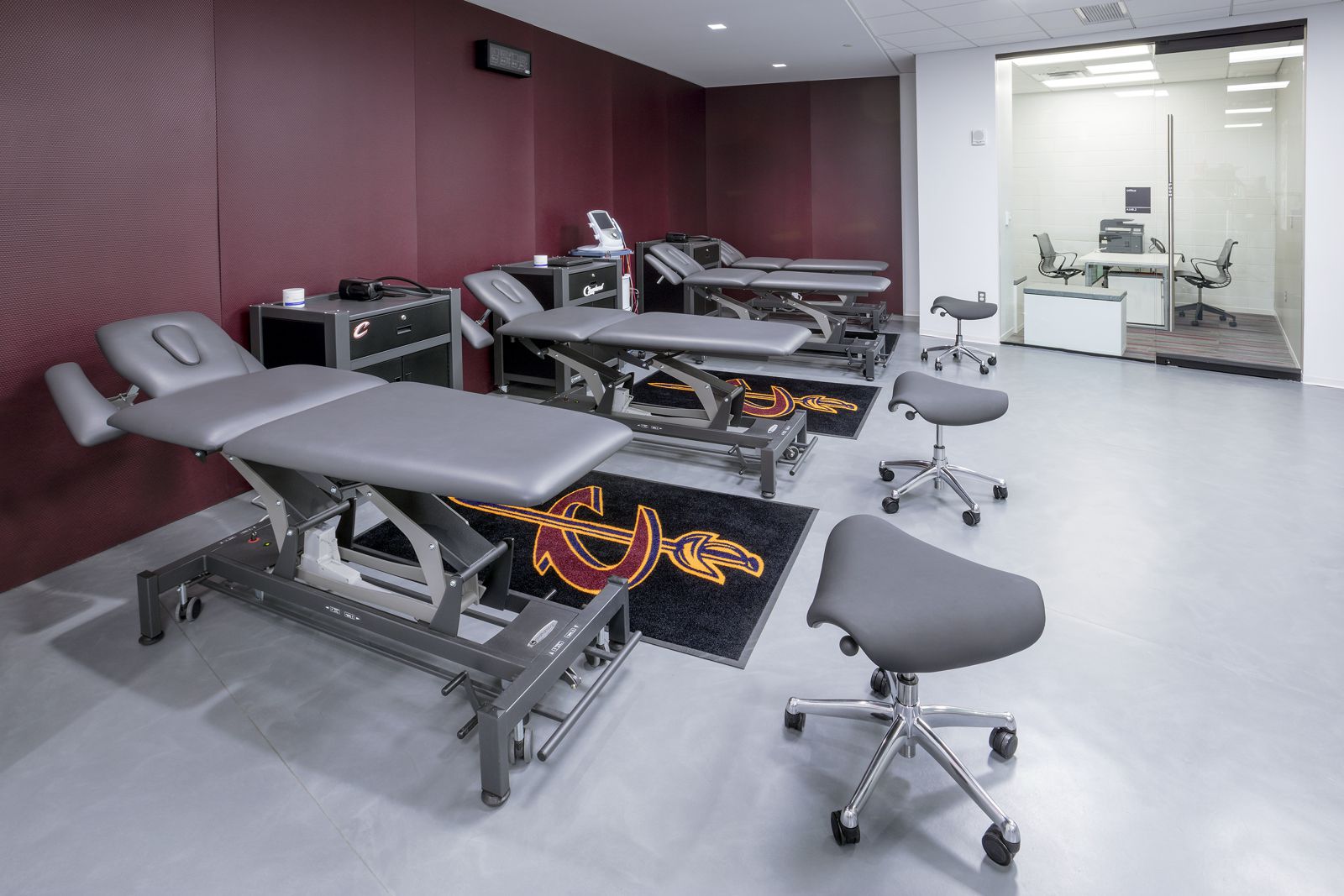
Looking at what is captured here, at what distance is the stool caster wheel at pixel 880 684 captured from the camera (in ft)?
7.03

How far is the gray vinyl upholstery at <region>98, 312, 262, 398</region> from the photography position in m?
2.60

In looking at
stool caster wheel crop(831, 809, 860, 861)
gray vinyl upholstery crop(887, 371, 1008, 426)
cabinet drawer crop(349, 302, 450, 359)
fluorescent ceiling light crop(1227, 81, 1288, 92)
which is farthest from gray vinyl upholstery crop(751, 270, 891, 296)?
stool caster wheel crop(831, 809, 860, 861)

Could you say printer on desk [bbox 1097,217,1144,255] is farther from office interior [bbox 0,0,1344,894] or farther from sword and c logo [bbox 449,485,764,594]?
sword and c logo [bbox 449,485,764,594]

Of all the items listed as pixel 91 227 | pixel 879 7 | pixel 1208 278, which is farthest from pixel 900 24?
pixel 91 227

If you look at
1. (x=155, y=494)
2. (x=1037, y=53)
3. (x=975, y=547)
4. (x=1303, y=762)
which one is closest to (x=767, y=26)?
(x=1037, y=53)

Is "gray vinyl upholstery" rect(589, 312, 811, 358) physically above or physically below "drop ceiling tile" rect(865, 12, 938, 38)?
below

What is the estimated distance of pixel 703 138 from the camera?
9289mm

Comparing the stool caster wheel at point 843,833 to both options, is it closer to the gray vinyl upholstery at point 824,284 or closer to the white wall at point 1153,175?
the gray vinyl upholstery at point 824,284

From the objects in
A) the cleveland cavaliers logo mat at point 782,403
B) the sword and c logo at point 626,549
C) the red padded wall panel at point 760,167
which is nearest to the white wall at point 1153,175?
the red padded wall panel at point 760,167

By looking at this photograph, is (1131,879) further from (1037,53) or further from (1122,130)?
(1122,130)

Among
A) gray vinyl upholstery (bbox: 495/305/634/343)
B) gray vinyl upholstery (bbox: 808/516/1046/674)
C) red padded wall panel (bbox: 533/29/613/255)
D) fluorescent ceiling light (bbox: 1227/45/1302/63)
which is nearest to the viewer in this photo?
gray vinyl upholstery (bbox: 808/516/1046/674)

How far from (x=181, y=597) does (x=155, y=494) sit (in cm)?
109

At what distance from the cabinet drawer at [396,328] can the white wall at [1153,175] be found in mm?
5969

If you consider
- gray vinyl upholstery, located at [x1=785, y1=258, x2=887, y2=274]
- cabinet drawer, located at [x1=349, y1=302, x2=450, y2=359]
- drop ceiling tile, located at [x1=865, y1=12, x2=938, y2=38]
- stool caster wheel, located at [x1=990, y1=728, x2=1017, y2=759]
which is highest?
drop ceiling tile, located at [x1=865, y1=12, x2=938, y2=38]
